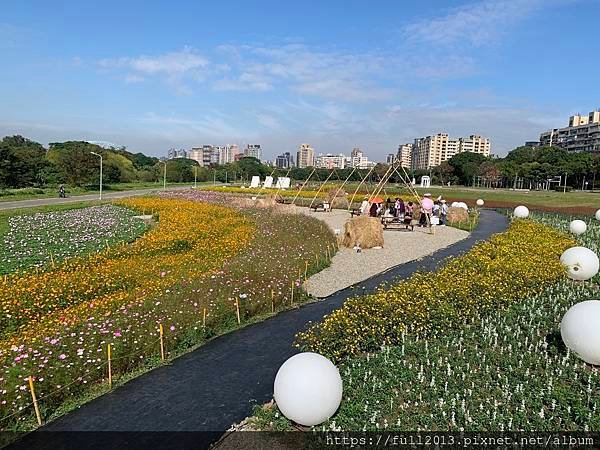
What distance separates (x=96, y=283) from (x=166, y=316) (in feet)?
11.9

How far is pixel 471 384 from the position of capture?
279 inches

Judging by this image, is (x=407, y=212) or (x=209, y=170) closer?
(x=407, y=212)

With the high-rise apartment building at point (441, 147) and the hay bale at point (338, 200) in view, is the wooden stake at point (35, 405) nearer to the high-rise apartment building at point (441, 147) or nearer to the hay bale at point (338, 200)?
the hay bale at point (338, 200)

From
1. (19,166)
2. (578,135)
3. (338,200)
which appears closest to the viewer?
(338,200)

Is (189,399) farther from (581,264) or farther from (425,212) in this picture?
(425,212)

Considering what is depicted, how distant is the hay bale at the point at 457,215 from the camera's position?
2992 cm

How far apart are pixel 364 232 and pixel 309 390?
14.6 metres

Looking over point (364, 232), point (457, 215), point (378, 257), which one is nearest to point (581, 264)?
point (378, 257)

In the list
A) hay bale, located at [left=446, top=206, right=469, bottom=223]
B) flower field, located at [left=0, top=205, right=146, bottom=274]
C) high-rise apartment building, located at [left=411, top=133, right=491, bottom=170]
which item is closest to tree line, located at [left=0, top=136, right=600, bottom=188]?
hay bale, located at [left=446, top=206, right=469, bottom=223]

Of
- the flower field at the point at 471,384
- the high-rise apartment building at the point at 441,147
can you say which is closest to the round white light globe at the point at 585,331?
the flower field at the point at 471,384

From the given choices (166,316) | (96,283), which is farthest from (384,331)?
(96,283)

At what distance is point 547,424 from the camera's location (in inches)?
237

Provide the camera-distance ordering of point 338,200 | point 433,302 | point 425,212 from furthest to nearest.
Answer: point 338,200 < point 425,212 < point 433,302

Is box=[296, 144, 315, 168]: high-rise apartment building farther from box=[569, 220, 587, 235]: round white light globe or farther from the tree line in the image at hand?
box=[569, 220, 587, 235]: round white light globe
